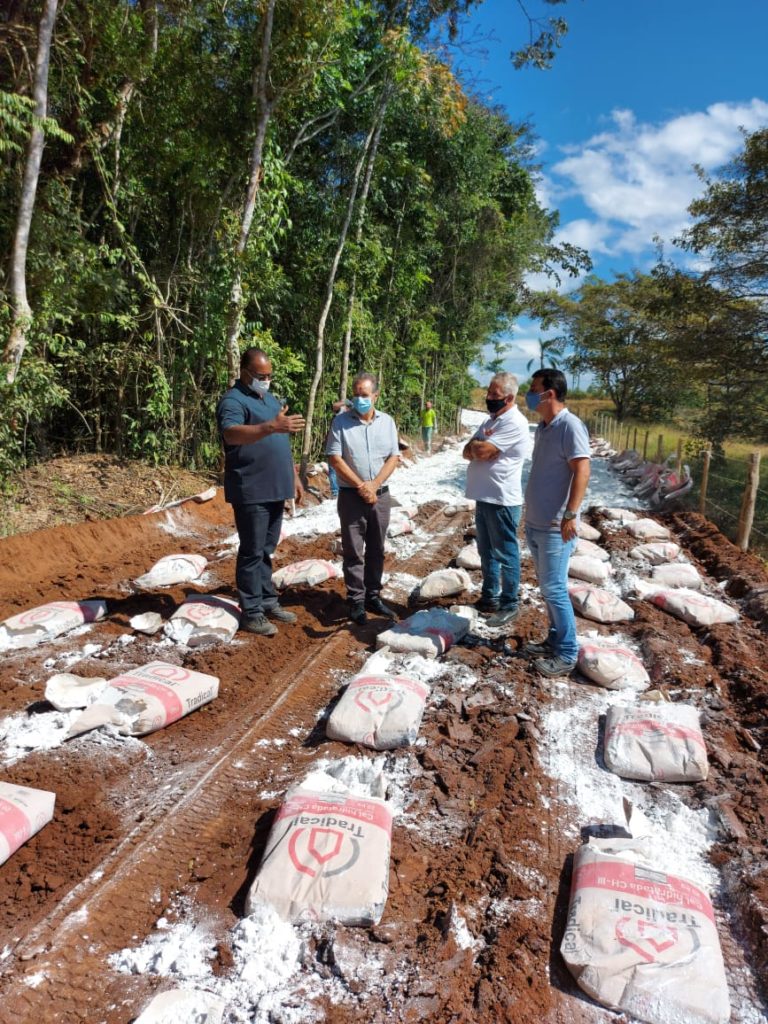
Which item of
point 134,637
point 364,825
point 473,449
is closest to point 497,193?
point 473,449

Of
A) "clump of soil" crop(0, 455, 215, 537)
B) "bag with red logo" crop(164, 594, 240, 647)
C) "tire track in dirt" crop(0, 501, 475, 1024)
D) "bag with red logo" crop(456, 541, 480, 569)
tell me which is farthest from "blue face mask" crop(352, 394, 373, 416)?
"clump of soil" crop(0, 455, 215, 537)

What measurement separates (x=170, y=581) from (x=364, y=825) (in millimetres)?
2991

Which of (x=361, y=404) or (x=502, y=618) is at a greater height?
(x=361, y=404)

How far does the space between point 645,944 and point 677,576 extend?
3.75 metres

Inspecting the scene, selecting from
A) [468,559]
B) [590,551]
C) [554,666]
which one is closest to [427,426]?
[590,551]

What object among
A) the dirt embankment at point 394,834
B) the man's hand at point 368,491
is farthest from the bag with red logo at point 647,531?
the man's hand at point 368,491

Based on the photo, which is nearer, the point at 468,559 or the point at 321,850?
the point at 321,850

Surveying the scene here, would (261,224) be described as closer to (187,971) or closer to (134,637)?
(134,637)

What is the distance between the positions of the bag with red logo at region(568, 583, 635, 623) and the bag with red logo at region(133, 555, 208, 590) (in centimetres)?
285

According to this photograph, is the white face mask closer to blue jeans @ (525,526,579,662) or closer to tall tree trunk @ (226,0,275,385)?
blue jeans @ (525,526,579,662)

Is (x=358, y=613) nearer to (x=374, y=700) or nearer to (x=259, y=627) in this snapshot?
(x=259, y=627)

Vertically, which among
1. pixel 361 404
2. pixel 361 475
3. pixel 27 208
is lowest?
pixel 361 475

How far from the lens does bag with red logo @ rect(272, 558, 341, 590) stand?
4.50 metres

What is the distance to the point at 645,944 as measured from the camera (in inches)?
60.8
